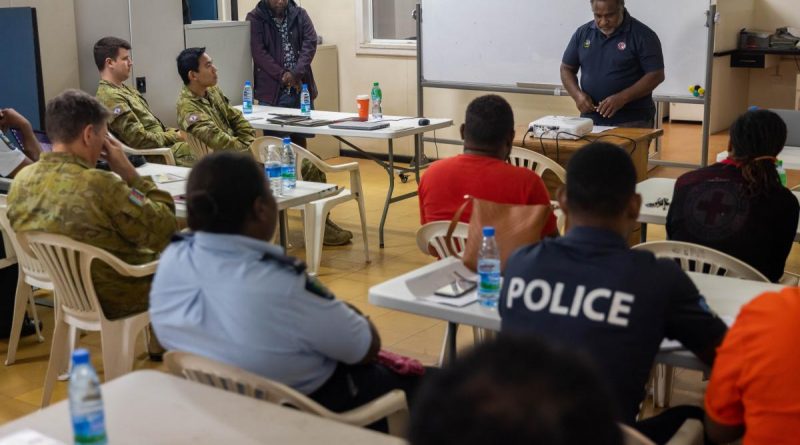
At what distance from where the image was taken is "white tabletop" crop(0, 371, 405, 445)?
1933 millimetres

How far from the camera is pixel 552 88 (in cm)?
735

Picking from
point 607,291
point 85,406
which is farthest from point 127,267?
point 607,291

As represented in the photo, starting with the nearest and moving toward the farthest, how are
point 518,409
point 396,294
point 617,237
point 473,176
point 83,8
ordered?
1. point 518,409
2. point 617,237
3. point 396,294
4. point 473,176
5. point 83,8

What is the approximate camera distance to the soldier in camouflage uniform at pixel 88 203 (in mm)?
3424

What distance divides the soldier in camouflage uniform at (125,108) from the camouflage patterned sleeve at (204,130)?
12cm

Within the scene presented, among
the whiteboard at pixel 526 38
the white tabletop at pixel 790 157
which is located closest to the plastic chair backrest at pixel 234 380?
the white tabletop at pixel 790 157

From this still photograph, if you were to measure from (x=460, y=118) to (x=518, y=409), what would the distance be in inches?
306

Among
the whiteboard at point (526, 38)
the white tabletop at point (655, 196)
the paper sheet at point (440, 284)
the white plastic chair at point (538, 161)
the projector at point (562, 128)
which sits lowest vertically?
the paper sheet at point (440, 284)

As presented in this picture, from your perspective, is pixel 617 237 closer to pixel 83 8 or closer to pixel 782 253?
pixel 782 253

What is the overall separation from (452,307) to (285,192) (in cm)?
190

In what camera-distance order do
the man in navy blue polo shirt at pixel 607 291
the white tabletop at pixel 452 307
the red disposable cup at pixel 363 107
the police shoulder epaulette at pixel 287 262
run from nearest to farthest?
the man in navy blue polo shirt at pixel 607 291 → the police shoulder epaulette at pixel 287 262 → the white tabletop at pixel 452 307 → the red disposable cup at pixel 363 107

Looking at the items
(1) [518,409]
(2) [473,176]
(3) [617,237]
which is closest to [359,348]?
(3) [617,237]

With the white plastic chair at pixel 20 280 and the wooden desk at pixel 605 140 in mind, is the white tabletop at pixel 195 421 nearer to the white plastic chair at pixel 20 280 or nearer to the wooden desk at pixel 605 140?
→ the white plastic chair at pixel 20 280

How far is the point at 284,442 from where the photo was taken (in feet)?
6.27
